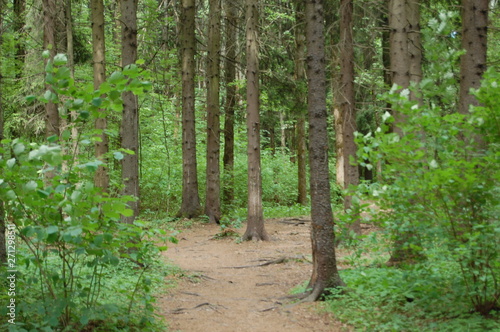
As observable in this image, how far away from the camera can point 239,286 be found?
8.27m

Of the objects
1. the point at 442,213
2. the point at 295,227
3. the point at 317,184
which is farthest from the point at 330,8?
the point at 442,213

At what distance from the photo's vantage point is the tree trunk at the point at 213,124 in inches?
607

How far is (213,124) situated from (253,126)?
12.7 ft

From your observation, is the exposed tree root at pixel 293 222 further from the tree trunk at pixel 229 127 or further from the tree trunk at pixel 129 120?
the tree trunk at pixel 129 120

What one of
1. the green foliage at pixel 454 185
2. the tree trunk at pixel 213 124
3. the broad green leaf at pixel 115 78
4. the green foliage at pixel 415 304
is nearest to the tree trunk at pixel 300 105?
the tree trunk at pixel 213 124

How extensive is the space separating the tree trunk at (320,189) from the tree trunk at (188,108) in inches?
369

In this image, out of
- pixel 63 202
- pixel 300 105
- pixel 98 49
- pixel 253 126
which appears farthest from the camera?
pixel 300 105

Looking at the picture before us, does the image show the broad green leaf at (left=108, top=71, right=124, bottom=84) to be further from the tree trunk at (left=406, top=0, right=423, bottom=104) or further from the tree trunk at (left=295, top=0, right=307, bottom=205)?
the tree trunk at (left=295, top=0, right=307, bottom=205)

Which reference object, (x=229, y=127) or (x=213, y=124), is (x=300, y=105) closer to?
(x=213, y=124)

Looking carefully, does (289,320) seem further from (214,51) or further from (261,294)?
(214,51)

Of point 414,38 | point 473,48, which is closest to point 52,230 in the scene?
point 473,48

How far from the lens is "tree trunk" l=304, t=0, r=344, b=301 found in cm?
660

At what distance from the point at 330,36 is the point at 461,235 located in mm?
11807

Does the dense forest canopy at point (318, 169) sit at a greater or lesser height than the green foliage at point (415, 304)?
greater
